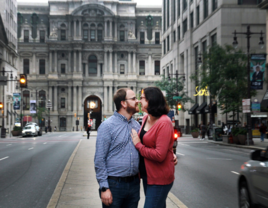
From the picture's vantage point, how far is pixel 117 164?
4629mm

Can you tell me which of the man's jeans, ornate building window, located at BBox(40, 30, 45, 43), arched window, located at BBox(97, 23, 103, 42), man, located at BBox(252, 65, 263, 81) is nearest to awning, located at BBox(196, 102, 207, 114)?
man, located at BBox(252, 65, 263, 81)

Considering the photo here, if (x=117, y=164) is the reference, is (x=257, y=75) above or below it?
above

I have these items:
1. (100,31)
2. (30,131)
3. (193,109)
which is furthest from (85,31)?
(193,109)

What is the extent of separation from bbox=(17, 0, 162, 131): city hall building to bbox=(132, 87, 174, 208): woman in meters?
89.3

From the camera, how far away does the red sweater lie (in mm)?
4512

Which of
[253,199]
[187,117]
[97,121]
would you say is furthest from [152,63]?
[253,199]

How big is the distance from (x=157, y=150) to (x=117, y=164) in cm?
51

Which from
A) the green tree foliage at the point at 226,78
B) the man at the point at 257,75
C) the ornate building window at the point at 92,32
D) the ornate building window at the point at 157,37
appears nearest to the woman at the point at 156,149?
the man at the point at 257,75

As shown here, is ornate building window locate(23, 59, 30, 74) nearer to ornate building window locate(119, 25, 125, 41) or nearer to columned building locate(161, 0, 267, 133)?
ornate building window locate(119, 25, 125, 41)

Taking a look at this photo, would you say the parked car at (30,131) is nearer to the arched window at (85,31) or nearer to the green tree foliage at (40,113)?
the green tree foliage at (40,113)

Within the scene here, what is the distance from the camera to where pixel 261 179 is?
20.7ft

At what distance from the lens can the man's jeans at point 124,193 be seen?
4617 mm

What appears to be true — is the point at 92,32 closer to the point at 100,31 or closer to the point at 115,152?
the point at 100,31

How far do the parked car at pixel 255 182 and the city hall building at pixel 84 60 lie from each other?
8702 centimetres
